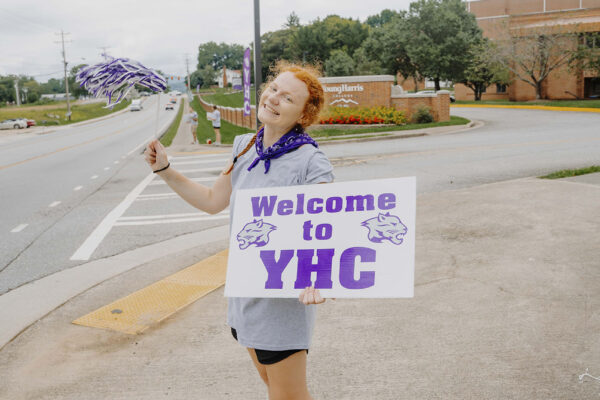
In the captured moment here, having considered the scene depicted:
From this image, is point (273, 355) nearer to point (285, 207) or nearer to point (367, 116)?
point (285, 207)

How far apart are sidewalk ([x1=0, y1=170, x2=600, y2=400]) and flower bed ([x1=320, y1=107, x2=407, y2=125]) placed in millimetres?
20431

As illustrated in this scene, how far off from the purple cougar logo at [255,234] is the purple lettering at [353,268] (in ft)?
1.12

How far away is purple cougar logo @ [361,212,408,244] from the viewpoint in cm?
221

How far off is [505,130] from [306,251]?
2249cm

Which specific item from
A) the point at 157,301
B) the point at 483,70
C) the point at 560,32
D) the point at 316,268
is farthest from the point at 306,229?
the point at 483,70

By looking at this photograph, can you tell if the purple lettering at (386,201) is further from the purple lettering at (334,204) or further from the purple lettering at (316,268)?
the purple lettering at (316,268)

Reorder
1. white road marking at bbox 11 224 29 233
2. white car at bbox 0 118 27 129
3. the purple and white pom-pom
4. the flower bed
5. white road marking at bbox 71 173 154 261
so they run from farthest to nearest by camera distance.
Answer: white car at bbox 0 118 27 129
the flower bed
white road marking at bbox 11 224 29 233
white road marking at bbox 71 173 154 261
the purple and white pom-pom

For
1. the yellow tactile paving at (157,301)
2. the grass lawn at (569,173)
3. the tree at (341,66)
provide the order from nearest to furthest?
the yellow tactile paving at (157,301) < the grass lawn at (569,173) < the tree at (341,66)

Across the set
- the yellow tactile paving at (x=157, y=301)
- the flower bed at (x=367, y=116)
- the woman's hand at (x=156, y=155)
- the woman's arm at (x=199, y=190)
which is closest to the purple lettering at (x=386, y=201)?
the woman's arm at (x=199, y=190)

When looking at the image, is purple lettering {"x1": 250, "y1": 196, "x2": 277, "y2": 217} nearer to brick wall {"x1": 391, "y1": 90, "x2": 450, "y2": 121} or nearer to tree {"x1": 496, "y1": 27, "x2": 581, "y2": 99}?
brick wall {"x1": 391, "y1": 90, "x2": 450, "y2": 121}

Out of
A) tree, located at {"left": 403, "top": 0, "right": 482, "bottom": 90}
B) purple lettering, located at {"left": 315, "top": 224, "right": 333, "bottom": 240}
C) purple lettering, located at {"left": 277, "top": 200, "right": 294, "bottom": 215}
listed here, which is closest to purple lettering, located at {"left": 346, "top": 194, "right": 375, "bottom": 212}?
purple lettering, located at {"left": 315, "top": 224, "right": 333, "bottom": 240}

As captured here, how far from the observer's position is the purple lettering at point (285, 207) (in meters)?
2.35

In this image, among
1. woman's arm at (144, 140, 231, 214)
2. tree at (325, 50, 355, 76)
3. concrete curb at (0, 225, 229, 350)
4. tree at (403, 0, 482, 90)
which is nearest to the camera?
woman's arm at (144, 140, 231, 214)

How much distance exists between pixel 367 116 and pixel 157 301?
2244 cm
